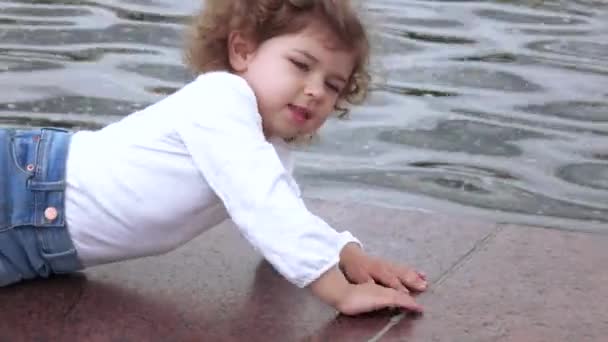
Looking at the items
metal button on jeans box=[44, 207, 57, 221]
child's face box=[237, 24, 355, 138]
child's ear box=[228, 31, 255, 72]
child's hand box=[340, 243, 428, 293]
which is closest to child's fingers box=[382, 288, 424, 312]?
child's hand box=[340, 243, 428, 293]

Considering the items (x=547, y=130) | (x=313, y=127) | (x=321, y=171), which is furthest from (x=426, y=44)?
(x=313, y=127)

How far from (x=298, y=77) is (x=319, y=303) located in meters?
0.57

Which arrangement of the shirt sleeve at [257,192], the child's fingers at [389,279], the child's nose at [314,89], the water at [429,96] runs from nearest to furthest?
the shirt sleeve at [257,192], the child's nose at [314,89], the child's fingers at [389,279], the water at [429,96]

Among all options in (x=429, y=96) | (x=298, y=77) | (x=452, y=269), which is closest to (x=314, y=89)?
(x=298, y=77)

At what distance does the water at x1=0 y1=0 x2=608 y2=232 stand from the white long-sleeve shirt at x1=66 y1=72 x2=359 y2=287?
769mm

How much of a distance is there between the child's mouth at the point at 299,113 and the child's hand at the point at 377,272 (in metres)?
0.38

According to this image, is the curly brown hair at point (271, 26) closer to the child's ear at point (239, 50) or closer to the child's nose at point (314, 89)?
the child's ear at point (239, 50)

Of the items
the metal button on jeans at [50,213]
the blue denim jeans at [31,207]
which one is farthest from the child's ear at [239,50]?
the metal button on jeans at [50,213]

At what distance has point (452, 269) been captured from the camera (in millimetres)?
3303

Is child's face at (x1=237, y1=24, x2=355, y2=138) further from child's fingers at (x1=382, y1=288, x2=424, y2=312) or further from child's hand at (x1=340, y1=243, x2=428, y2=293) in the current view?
child's fingers at (x1=382, y1=288, x2=424, y2=312)

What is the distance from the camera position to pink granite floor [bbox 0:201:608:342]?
9.37 feet

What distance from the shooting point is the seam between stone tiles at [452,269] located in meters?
2.88

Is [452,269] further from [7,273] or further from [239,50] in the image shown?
[7,273]

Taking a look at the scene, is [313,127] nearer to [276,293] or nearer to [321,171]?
[276,293]
